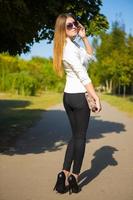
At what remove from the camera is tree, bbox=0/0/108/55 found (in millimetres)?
9492

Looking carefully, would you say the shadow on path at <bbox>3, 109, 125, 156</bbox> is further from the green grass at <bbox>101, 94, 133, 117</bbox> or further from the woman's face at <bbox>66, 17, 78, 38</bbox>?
the green grass at <bbox>101, 94, 133, 117</bbox>

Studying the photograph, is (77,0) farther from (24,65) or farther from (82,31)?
(24,65)

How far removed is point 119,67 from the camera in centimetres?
5116

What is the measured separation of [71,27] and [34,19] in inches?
169

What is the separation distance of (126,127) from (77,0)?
585 cm

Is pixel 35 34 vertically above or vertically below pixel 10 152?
above

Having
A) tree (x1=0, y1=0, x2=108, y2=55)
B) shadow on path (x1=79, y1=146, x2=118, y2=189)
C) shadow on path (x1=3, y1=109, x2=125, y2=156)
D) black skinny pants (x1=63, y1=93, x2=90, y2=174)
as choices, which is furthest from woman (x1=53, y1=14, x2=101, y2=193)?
shadow on path (x1=3, y1=109, x2=125, y2=156)

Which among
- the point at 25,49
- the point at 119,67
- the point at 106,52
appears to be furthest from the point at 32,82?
the point at 25,49

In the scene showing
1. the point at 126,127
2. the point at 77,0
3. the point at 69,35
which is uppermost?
the point at 77,0

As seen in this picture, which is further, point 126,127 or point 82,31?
point 126,127

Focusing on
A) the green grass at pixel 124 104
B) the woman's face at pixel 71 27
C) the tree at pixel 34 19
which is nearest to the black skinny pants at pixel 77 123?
the woman's face at pixel 71 27

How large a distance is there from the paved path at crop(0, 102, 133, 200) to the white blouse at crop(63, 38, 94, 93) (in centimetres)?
127

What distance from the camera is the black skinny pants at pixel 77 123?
20.3 ft

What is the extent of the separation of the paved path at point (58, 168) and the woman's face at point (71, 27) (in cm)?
188
